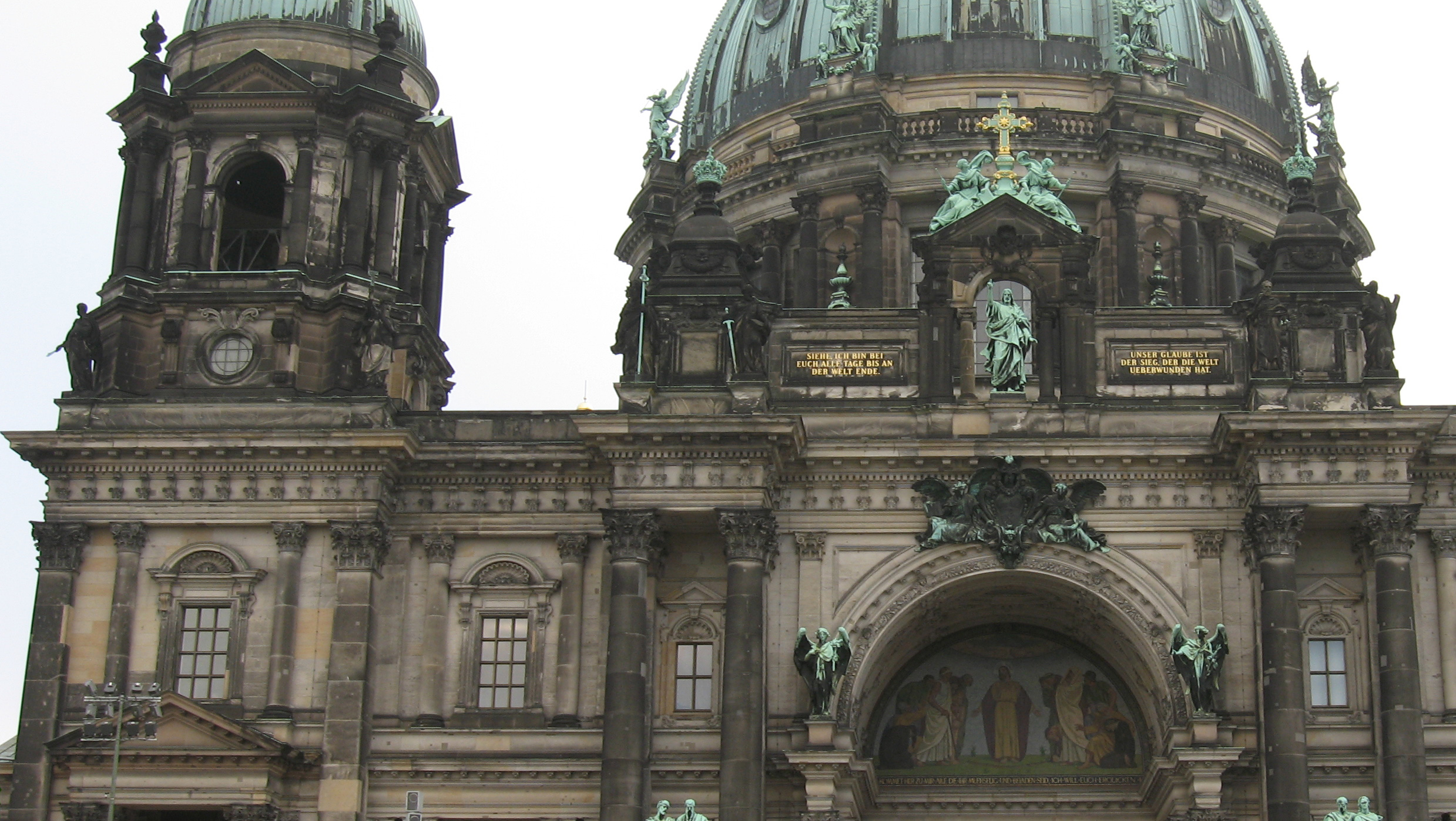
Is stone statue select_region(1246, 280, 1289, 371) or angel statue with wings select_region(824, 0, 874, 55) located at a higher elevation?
angel statue with wings select_region(824, 0, 874, 55)

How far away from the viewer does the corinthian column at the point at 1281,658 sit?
1411 inches

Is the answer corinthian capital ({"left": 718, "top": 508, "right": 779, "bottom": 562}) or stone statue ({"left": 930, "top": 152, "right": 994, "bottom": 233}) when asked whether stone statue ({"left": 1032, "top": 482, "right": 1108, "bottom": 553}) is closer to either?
corinthian capital ({"left": 718, "top": 508, "right": 779, "bottom": 562})

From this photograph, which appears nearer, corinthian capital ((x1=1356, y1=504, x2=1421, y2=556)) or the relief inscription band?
corinthian capital ((x1=1356, y1=504, x2=1421, y2=556))

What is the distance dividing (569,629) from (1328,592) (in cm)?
1367

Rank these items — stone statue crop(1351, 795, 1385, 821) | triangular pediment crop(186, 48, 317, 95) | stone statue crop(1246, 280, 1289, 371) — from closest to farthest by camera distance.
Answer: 1. stone statue crop(1351, 795, 1385, 821)
2. stone statue crop(1246, 280, 1289, 371)
3. triangular pediment crop(186, 48, 317, 95)

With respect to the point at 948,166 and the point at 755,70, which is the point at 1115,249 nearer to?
the point at 948,166

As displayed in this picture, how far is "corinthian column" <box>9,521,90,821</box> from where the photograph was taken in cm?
3772

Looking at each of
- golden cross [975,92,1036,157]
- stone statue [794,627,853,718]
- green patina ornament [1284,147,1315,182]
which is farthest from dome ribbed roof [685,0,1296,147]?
stone statue [794,627,853,718]

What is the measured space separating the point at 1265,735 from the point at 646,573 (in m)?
11.0

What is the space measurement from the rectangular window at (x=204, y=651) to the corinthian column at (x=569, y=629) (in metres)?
6.02

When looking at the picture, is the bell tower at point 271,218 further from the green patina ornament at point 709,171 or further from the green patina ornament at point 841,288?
the green patina ornament at point 841,288

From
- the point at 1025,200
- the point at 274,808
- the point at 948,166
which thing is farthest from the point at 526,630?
the point at 948,166

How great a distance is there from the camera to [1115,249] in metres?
47.4

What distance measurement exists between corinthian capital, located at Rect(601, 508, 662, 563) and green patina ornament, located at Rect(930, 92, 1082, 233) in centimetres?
799
